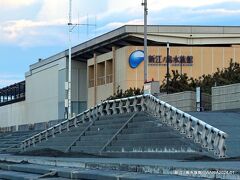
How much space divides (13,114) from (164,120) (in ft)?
301

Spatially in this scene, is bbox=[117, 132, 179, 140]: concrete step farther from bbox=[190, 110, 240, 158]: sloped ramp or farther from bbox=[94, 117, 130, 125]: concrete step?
bbox=[94, 117, 130, 125]: concrete step

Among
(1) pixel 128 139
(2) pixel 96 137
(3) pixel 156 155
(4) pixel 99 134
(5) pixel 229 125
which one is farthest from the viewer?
(4) pixel 99 134

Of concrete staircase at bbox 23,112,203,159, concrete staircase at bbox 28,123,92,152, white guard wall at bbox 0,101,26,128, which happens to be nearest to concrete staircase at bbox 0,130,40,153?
concrete staircase at bbox 28,123,92,152

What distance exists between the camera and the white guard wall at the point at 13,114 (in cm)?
11119

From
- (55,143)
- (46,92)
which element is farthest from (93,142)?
(46,92)

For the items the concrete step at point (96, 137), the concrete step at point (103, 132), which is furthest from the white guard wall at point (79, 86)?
the concrete step at point (96, 137)

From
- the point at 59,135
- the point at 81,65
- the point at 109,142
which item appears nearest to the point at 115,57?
the point at 81,65

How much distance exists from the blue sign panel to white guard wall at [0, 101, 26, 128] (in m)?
42.1

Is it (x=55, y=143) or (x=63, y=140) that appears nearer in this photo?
(x=63, y=140)

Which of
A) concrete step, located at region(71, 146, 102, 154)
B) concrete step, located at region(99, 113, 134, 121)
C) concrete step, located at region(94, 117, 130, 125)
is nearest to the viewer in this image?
concrete step, located at region(71, 146, 102, 154)

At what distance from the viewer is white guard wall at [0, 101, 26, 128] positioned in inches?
4377

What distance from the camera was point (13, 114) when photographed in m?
118

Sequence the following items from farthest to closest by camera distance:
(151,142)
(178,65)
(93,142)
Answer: (178,65) < (93,142) < (151,142)

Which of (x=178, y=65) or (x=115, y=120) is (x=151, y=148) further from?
(x=178, y=65)
